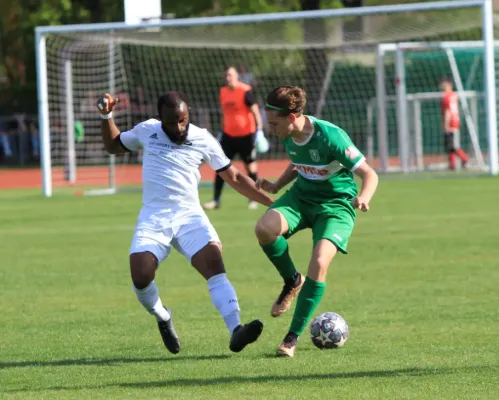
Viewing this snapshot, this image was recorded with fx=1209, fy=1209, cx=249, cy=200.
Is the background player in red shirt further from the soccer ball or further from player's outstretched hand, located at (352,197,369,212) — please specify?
player's outstretched hand, located at (352,197,369,212)

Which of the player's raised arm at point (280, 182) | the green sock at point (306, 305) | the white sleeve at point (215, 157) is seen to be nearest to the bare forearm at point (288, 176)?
the player's raised arm at point (280, 182)

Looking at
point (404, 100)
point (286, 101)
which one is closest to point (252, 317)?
point (286, 101)

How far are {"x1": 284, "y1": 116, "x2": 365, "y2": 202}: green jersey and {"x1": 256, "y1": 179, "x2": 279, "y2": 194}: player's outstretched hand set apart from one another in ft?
0.61

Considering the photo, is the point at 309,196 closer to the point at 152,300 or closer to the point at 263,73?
the point at 152,300

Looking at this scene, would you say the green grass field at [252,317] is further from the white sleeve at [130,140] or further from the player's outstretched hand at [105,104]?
the player's outstretched hand at [105,104]

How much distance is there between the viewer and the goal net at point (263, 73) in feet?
82.1

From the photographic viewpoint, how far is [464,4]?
76.3 feet

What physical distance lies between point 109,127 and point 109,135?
52 millimetres

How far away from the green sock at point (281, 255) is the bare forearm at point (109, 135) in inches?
47.1

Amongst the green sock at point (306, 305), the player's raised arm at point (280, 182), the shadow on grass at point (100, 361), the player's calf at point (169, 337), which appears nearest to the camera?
the shadow on grass at point (100, 361)

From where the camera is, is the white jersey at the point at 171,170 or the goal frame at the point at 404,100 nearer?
the white jersey at the point at 171,170

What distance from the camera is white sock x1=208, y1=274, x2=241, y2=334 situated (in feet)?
24.5

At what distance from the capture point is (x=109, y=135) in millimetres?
7824

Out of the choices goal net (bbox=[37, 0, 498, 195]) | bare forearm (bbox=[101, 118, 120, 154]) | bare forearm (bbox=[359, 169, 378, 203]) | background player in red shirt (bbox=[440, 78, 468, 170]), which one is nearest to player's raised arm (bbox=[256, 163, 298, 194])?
bare forearm (bbox=[359, 169, 378, 203])
